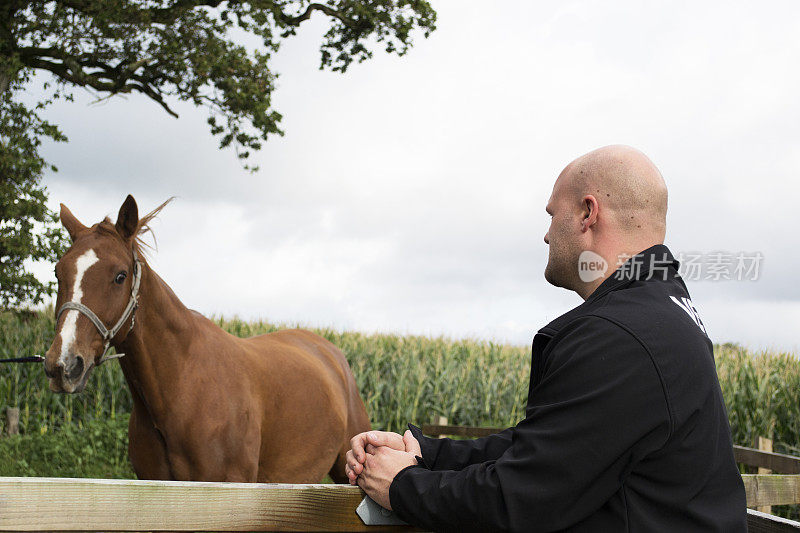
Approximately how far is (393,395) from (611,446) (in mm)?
10174

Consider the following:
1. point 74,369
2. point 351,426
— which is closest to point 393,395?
point 351,426

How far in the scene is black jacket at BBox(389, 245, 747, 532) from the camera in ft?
4.73

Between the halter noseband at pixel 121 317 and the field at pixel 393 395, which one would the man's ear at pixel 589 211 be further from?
the field at pixel 393 395

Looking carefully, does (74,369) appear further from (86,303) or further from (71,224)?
(71,224)

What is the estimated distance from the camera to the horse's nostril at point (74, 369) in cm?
397

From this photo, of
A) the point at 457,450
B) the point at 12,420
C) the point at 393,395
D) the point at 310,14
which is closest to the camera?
the point at 457,450

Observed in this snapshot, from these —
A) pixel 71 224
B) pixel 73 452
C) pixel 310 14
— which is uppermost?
pixel 310 14

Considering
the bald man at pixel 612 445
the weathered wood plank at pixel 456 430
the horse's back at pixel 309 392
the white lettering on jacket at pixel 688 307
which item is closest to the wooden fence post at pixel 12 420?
the horse's back at pixel 309 392

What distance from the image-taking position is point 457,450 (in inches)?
75.7

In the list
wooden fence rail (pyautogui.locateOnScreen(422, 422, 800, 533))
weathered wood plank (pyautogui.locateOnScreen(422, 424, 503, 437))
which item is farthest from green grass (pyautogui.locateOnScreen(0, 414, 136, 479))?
wooden fence rail (pyautogui.locateOnScreen(422, 422, 800, 533))

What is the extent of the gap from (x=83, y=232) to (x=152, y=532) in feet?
9.50

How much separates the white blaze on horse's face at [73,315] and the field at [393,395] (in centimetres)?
538

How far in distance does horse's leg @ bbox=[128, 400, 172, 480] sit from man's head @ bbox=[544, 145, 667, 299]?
337cm

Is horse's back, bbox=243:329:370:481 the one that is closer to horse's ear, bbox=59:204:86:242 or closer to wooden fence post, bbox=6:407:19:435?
horse's ear, bbox=59:204:86:242
